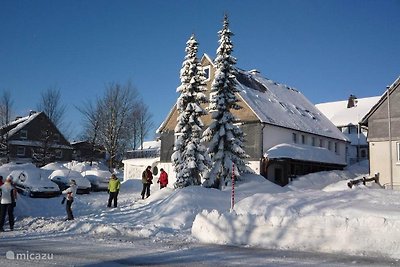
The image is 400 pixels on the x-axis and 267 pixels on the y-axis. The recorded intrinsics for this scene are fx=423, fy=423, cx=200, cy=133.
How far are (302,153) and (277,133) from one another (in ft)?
7.99

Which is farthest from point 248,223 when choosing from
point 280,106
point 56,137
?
point 56,137

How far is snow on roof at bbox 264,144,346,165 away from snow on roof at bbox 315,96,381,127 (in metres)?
14.9

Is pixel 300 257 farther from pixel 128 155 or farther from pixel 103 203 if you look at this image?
pixel 128 155

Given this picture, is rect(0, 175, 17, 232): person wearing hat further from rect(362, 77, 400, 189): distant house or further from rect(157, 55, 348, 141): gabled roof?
rect(362, 77, 400, 189): distant house

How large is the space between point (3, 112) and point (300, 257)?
57345mm

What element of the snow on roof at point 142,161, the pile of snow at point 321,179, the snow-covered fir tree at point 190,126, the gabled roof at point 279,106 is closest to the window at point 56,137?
the snow on roof at point 142,161

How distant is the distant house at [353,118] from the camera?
47.9 m

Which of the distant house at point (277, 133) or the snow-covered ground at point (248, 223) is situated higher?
the distant house at point (277, 133)

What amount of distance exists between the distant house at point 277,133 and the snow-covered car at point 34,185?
39.5 ft

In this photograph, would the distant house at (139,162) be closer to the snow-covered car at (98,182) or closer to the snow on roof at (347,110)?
the snow-covered car at (98,182)

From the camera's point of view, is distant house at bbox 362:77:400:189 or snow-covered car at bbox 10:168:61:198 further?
distant house at bbox 362:77:400:189

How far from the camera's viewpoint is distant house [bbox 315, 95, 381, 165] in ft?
157

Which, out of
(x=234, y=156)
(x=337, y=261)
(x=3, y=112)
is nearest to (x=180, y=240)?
(x=337, y=261)

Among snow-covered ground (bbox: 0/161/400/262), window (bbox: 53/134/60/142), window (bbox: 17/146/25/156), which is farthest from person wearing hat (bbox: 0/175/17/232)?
window (bbox: 17/146/25/156)
